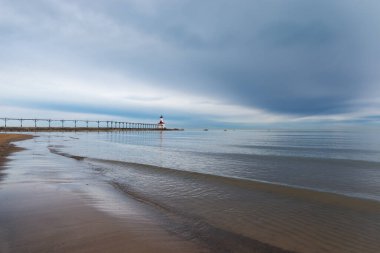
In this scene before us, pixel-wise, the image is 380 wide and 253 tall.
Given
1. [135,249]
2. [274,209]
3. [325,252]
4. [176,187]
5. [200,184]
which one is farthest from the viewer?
[200,184]

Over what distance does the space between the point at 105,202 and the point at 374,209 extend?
843 centimetres

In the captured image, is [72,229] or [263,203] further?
[263,203]

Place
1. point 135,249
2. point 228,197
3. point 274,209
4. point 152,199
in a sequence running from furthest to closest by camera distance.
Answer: point 228,197, point 152,199, point 274,209, point 135,249

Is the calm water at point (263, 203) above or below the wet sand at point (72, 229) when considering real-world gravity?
below

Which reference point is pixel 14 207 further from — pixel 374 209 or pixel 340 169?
pixel 340 169

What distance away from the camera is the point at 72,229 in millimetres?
5328

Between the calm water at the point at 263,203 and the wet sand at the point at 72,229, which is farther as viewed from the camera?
the calm water at the point at 263,203

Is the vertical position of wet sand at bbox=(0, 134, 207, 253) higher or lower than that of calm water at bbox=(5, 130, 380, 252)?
higher

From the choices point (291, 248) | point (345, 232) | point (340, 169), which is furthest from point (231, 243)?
point (340, 169)

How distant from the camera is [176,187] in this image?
10461mm

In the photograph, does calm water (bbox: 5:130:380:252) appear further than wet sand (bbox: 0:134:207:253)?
Yes

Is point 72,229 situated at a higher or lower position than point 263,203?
higher

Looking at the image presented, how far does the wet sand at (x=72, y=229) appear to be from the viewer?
179 inches

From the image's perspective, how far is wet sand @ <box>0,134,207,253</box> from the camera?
455 centimetres
